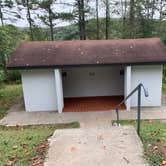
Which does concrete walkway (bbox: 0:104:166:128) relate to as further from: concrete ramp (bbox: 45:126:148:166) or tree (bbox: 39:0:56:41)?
tree (bbox: 39:0:56:41)

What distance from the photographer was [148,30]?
1762 cm

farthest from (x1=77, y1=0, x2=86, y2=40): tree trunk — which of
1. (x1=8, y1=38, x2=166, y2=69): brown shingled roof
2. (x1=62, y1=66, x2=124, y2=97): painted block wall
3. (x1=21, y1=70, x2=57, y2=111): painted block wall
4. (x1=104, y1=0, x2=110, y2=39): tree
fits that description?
(x1=21, y1=70, x2=57, y2=111): painted block wall

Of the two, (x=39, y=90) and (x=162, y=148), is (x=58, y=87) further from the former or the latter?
(x=162, y=148)

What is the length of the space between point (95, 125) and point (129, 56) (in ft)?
11.1

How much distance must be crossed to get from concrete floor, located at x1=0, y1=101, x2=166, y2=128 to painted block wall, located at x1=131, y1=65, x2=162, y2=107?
0.44m

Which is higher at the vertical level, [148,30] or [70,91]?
[148,30]

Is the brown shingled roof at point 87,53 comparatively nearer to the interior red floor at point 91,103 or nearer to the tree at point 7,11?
the interior red floor at point 91,103

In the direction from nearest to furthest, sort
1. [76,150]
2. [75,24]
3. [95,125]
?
[76,150]
[95,125]
[75,24]

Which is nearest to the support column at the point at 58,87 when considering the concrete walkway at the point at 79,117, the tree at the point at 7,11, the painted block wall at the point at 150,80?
the concrete walkway at the point at 79,117

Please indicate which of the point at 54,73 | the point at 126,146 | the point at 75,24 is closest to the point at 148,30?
the point at 75,24

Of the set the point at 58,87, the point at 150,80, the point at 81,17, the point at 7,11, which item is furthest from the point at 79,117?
the point at 7,11

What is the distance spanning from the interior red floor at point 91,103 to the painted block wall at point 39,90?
0.88 metres

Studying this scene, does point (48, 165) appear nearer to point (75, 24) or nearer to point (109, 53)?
point (109, 53)

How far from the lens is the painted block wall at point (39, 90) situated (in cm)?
934
